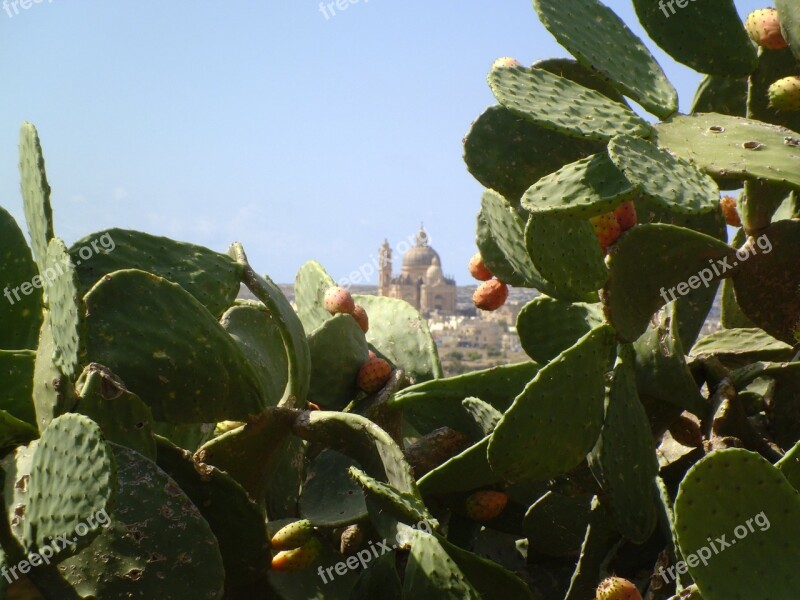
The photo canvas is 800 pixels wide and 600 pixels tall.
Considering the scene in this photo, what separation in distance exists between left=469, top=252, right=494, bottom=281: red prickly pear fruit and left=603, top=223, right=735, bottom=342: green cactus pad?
0.43 metres

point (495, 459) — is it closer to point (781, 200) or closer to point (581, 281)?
point (581, 281)

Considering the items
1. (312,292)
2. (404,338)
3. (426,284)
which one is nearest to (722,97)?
(404,338)

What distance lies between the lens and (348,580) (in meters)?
1.41

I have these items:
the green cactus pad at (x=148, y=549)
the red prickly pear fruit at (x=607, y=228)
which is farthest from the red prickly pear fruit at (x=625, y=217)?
the green cactus pad at (x=148, y=549)

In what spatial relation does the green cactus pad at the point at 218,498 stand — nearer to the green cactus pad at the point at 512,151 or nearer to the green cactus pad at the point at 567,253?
the green cactus pad at the point at 567,253

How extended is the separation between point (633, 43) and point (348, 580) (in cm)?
90

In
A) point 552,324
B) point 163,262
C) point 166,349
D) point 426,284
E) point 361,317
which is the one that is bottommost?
point 426,284

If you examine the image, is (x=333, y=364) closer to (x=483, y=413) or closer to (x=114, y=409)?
(x=483, y=413)

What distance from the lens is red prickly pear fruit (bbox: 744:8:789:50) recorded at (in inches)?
58.1

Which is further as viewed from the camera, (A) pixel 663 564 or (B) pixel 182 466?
(A) pixel 663 564

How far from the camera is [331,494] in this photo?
55.7 inches

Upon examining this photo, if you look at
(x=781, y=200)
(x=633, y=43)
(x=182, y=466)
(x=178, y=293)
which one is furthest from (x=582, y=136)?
(x=182, y=466)

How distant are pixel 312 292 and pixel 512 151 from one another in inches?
21.7

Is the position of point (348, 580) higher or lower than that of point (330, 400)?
lower
